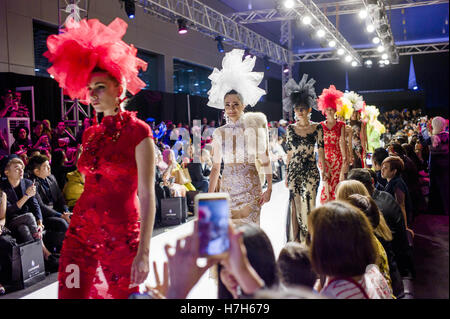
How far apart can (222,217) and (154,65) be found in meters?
10.9

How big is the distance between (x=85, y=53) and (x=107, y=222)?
65 centimetres

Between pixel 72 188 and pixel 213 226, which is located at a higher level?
pixel 213 226

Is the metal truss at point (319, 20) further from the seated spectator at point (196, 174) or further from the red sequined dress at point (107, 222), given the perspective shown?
the red sequined dress at point (107, 222)

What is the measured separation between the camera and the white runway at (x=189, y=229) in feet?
9.61

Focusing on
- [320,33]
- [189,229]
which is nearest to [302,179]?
[189,229]

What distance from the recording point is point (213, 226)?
2.88ft

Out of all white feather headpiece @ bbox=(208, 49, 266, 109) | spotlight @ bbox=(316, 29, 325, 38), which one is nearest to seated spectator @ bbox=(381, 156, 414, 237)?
white feather headpiece @ bbox=(208, 49, 266, 109)

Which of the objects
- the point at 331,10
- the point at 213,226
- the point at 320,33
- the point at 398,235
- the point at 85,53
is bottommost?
the point at 398,235

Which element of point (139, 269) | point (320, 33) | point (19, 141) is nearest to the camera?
point (139, 269)

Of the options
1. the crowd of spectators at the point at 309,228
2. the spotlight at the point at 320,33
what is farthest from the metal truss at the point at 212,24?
the crowd of spectators at the point at 309,228

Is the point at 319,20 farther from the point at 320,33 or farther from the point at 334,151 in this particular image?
the point at 334,151

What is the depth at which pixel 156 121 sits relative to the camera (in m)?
9.98

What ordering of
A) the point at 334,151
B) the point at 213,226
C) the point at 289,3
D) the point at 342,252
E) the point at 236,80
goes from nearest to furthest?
the point at 213,226
the point at 342,252
the point at 236,80
the point at 334,151
the point at 289,3
